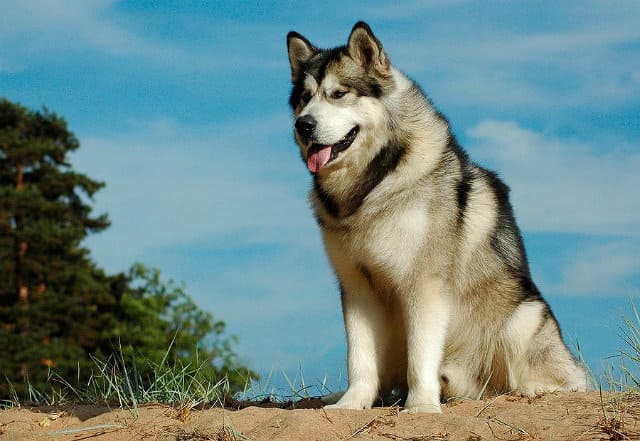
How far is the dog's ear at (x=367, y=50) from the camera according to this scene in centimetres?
574

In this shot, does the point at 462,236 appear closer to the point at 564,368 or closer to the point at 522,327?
the point at 522,327

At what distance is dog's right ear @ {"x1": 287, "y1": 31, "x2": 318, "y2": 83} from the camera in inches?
244

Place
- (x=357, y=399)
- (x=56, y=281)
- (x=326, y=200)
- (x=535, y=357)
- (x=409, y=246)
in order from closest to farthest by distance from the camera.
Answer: (x=409, y=246) < (x=357, y=399) < (x=326, y=200) < (x=535, y=357) < (x=56, y=281)

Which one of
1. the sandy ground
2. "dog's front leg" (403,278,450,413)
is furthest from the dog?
the sandy ground

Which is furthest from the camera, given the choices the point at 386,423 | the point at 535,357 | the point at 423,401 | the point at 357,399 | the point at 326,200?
the point at 535,357

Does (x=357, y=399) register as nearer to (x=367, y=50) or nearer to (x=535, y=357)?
(x=535, y=357)

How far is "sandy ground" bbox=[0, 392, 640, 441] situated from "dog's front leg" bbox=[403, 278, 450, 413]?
0.19 meters

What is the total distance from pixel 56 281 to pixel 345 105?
86.2 feet

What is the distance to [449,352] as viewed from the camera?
602 centimetres

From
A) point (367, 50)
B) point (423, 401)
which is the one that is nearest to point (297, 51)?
point (367, 50)

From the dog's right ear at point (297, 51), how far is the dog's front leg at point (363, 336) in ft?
5.28

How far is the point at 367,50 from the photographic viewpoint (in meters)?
5.81

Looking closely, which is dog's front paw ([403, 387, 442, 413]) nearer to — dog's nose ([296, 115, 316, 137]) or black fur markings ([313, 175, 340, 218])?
black fur markings ([313, 175, 340, 218])

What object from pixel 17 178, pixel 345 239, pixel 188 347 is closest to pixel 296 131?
pixel 345 239
